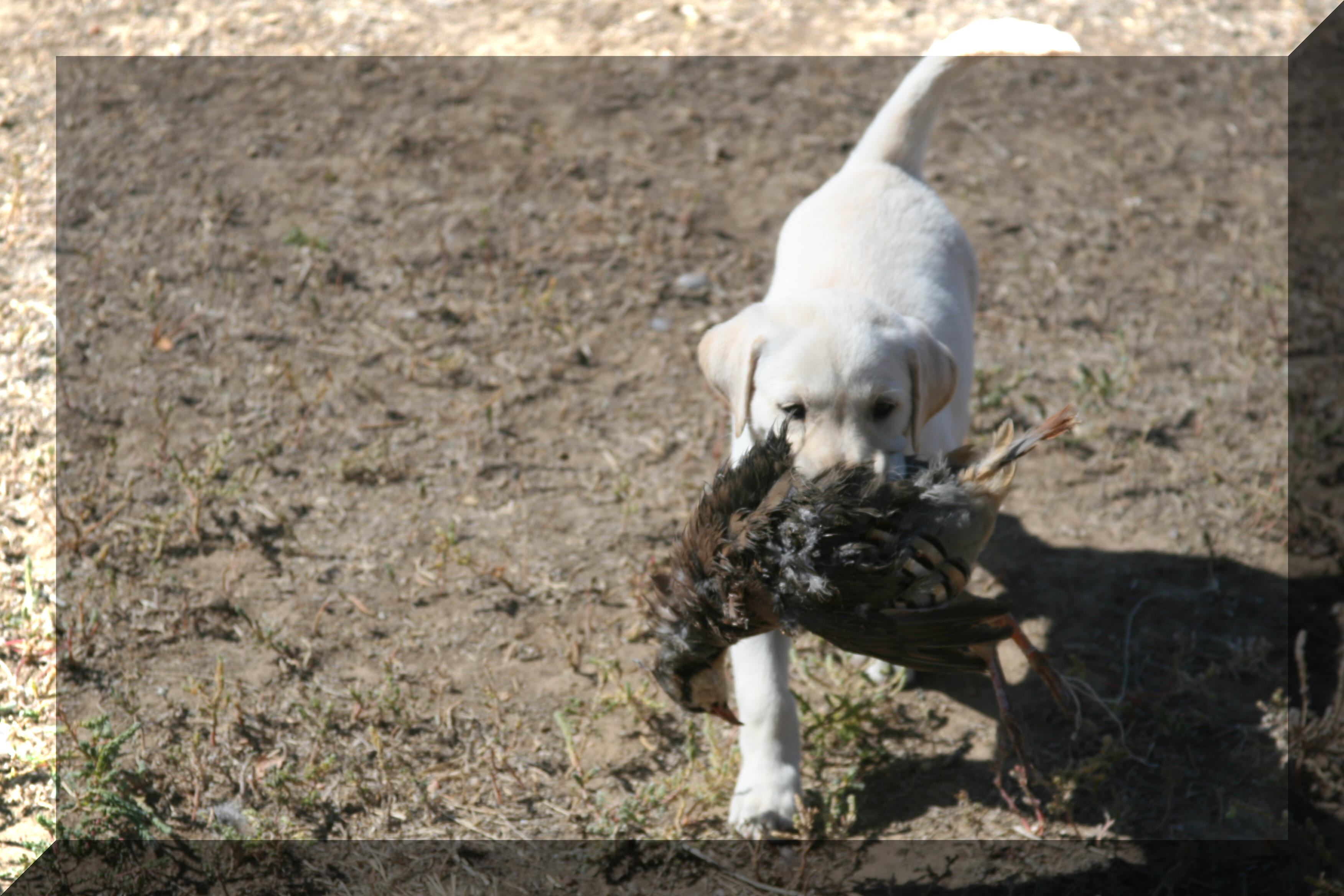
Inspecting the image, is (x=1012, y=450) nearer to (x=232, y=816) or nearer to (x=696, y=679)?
(x=696, y=679)

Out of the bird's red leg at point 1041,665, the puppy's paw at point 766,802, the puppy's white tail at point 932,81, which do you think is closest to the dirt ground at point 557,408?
the puppy's paw at point 766,802

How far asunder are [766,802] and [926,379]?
122 cm

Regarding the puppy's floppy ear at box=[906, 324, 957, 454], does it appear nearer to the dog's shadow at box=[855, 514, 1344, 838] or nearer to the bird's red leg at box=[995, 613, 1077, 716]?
the bird's red leg at box=[995, 613, 1077, 716]

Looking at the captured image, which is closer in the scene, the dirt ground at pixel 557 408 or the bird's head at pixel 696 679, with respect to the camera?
the bird's head at pixel 696 679

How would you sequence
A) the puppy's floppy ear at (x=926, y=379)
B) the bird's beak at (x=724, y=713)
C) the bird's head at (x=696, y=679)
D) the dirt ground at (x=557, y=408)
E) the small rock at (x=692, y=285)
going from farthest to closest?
the small rock at (x=692, y=285)
the dirt ground at (x=557, y=408)
the puppy's floppy ear at (x=926, y=379)
the bird's beak at (x=724, y=713)
the bird's head at (x=696, y=679)

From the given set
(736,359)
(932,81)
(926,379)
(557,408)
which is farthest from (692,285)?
(926,379)

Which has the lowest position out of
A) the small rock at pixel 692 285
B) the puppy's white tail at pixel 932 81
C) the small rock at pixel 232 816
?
the small rock at pixel 232 816

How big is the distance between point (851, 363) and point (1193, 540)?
1904 millimetres

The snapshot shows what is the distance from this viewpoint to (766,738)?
3.09 metres

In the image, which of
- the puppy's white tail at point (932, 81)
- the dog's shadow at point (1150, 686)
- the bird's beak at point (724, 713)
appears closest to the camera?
the bird's beak at point (724, 713)

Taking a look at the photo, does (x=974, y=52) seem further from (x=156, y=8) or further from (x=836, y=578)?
(x=156, y=8)

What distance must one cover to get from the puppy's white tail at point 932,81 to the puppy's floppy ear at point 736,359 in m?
1.16

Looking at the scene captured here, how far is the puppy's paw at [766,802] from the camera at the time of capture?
306 cm

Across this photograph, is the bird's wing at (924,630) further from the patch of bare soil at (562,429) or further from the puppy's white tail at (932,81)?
the puppy's white tail at (932,81)
